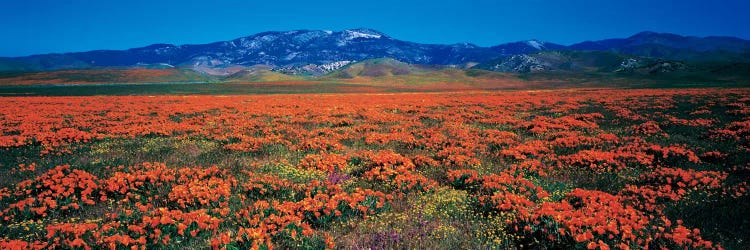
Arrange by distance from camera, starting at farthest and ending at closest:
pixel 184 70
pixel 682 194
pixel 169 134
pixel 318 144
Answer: pixel 184 70, pixel 169 134, pixel 318 144, pixel 682 194

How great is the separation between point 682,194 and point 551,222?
149 inches

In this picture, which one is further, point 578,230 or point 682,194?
point 682,194

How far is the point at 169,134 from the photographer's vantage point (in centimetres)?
1669

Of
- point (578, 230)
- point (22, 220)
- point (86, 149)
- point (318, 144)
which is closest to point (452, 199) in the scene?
point (578, 230)

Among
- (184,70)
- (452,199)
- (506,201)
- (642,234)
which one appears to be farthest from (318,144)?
(184,70)

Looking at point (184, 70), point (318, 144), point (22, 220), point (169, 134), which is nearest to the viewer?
point (22, 220)

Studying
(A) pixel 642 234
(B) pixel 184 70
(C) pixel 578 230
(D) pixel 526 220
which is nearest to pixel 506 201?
(D) pixel 526 220

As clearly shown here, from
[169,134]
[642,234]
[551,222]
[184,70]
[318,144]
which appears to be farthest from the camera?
[184,70]

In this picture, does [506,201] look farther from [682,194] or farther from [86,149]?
[86,149]

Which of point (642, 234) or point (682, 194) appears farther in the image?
point (682, 194)

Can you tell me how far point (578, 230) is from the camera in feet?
18.0

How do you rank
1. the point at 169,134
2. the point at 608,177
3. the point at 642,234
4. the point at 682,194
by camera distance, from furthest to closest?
the point at 169,134
the point at 608,177
the point at 682,194
the point at 642,234

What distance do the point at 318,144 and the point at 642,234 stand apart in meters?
10.1

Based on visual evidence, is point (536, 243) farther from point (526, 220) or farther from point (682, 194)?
point (682, 194)
